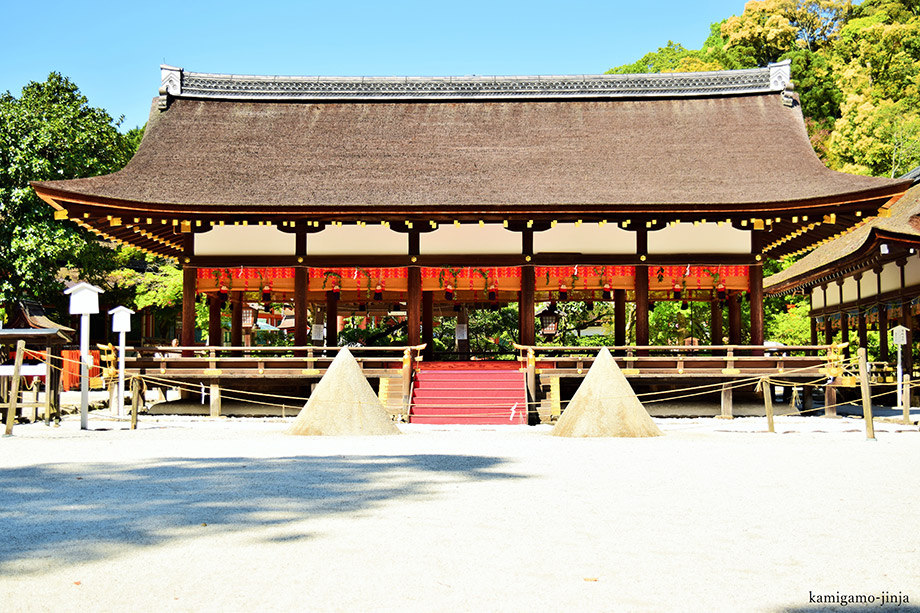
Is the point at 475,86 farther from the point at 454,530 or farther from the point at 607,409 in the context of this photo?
the point at 454,530

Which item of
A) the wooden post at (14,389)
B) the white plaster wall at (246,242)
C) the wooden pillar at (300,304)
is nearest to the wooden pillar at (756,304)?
the wooden pillar at (300,304)

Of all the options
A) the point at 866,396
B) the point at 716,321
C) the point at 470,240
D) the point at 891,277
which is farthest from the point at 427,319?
the point at 891,277

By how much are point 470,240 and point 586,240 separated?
2561 mm

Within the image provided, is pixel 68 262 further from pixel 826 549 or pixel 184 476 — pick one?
pixel 826 549

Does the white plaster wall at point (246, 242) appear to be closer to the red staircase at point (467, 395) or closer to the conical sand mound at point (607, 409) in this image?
the red staircase at point (467, 395)

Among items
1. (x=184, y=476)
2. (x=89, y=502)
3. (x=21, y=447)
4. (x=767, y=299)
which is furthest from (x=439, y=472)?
(x=767, y=299)

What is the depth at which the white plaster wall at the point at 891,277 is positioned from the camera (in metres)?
20.5

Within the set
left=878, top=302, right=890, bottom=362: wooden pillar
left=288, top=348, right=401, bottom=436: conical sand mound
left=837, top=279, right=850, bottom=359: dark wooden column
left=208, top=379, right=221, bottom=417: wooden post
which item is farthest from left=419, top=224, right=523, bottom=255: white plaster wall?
left=837, top=279, right=850, bottom=359: dark wooden column

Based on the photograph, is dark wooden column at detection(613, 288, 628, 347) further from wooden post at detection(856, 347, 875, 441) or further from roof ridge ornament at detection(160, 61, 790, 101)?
wooden post at detection(856, 347, 875, 441)

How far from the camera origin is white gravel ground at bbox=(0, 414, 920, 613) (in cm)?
396

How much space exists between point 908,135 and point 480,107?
1885 centimetres

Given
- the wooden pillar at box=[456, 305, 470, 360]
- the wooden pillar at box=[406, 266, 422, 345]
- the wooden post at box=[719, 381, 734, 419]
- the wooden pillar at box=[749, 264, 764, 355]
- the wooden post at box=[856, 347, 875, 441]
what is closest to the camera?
the wooden post at box=[856, 347, 875, 441]

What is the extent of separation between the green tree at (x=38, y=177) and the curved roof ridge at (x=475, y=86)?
6.41 metres

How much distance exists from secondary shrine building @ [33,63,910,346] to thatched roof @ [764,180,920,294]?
740mm
